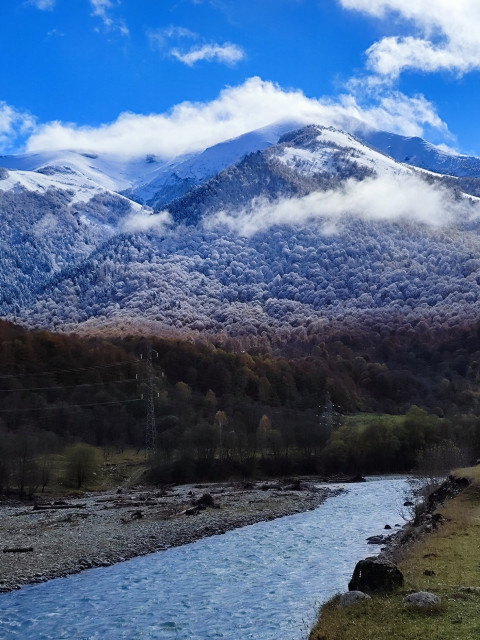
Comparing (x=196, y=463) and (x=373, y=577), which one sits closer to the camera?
(x=373, y=577)

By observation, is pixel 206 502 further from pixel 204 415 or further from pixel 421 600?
pixel 204 415

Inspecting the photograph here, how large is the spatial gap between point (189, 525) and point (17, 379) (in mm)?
85165

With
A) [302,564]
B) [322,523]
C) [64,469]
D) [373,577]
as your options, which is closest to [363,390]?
[64,469]

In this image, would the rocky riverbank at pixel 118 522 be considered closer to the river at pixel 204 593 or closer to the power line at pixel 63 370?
the river at pixel 204 593

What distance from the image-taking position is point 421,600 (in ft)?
56.2

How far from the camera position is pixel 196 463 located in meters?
96.9

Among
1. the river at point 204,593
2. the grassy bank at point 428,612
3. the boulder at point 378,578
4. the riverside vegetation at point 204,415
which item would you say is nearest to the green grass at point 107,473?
the riverside vegetation at point 204,415

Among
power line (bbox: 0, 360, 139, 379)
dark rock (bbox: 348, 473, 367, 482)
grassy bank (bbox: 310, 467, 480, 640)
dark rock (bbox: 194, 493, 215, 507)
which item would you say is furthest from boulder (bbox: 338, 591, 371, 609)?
power line (bbox: 0, 360, 139, 379)

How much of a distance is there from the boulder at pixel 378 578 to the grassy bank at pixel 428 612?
0.41 metres

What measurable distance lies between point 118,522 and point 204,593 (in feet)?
81.5

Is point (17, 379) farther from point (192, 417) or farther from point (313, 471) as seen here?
point (313, 471)

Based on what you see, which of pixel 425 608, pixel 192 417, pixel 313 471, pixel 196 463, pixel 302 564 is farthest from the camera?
pixel 192 417

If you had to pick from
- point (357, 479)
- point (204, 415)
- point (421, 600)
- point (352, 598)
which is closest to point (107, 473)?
point (357, 479)

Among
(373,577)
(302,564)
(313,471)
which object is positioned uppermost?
(373,577)
